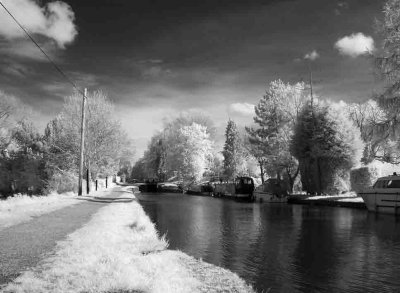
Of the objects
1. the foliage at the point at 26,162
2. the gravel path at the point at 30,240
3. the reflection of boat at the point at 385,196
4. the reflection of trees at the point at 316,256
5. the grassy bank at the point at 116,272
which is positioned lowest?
the reflection of trees at the point at 316,256

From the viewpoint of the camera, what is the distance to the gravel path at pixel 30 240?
8252 mm

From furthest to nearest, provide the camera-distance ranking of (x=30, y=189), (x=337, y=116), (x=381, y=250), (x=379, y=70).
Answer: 1. (x=30, y=189)
2. (x=337, y=116)
3. (x=379, y=70)
4. (x=381, y=250)

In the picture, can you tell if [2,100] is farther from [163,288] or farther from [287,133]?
[163,288]

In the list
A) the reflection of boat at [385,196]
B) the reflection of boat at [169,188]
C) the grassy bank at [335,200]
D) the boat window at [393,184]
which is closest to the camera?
the reflection of boat at [385,196]

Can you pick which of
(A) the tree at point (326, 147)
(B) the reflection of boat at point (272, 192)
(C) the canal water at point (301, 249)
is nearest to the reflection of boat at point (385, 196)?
(C) the canal water at point (301, 249)

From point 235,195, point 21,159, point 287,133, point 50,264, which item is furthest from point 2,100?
point 50,264

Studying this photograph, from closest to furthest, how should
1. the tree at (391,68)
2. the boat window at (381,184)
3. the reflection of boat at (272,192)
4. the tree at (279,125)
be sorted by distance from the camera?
1. the tree at (391,68)
2. the boat window at (381,184)
3. the reflection of boat at (272,192)
4. the tree at (279,125)

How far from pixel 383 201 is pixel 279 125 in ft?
91.6

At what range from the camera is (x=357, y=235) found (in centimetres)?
1908

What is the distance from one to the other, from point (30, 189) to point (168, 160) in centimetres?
4255

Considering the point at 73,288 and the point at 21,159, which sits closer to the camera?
the point at 73,288

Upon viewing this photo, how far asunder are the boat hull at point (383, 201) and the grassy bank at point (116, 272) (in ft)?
72.0

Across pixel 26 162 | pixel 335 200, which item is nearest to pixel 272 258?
pixel 335 200

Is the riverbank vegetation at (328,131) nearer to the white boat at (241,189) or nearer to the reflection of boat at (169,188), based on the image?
the white boat at (241,189)
